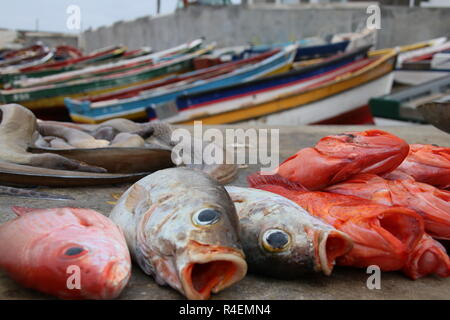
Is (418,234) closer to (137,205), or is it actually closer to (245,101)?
(137,205)

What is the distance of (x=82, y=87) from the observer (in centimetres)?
1316

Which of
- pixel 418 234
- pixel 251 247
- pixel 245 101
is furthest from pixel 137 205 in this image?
pixel 245 101

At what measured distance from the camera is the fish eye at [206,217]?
2090 millimetres

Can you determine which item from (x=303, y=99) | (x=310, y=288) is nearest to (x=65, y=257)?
(x=310, y=288)

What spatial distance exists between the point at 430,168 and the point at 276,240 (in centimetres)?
156

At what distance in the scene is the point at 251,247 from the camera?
229cm

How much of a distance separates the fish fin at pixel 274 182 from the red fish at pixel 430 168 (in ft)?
2.40

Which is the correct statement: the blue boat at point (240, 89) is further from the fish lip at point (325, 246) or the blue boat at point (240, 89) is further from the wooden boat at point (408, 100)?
the fish lip at point (325, 246)

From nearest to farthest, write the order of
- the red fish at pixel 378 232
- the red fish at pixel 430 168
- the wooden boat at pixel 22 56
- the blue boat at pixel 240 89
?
the red fish at pixel 378 232 < the red fish at pixel 430 168 < the blue boat at pixel 240 89 < the wooden boat at pixel 22 56

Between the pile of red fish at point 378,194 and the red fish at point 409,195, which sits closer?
the pile of red fish at point 378,194

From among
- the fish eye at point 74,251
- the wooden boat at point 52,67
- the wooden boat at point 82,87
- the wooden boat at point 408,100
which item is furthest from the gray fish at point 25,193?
the wooden boat at point 52,67

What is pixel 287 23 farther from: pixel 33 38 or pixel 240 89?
pixel 33 38

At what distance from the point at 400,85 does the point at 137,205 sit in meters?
11.9
